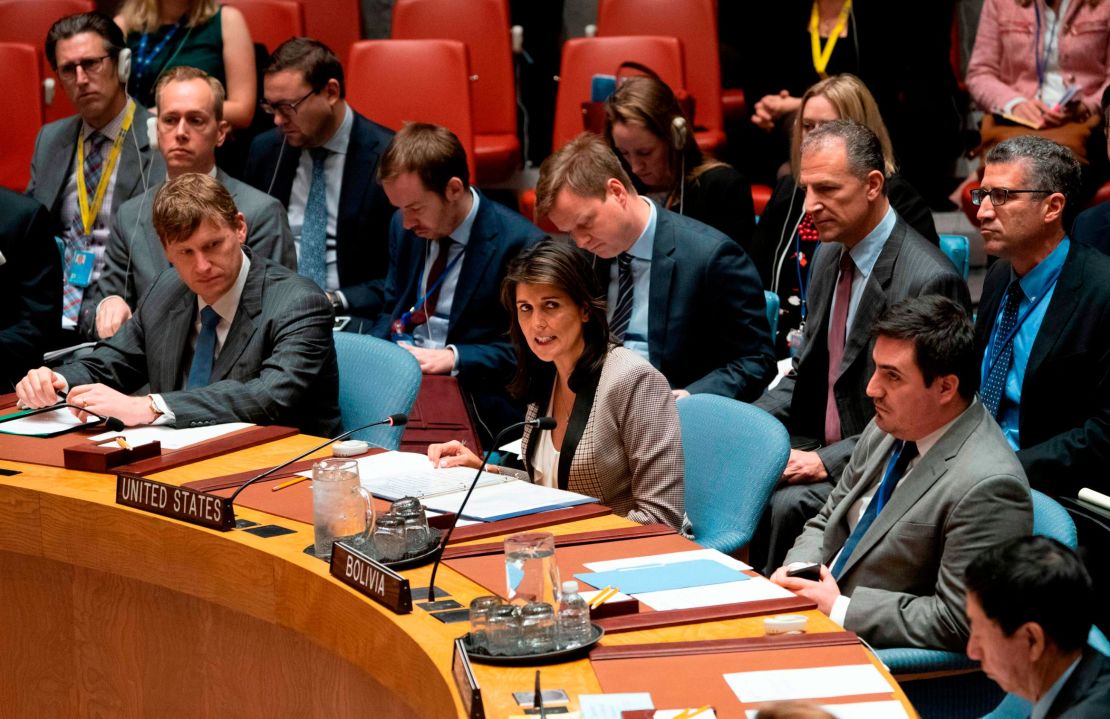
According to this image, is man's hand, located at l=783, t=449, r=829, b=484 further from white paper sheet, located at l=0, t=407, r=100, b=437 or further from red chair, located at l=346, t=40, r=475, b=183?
red chair, located at l=346, t=40, r=475, b=183

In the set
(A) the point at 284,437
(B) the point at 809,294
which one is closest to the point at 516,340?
(A) the point at 284,437

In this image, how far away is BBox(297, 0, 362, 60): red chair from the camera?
670 cm

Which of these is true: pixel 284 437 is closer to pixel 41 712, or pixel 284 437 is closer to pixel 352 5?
pixel 41 712

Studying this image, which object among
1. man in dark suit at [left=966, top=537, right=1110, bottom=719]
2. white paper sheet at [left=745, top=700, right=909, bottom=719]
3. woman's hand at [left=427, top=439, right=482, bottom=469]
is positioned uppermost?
man in dark suit at [left=966, top=537, right=1110, bottom=719]

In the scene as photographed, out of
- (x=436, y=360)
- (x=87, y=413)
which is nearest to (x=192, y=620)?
(x=87, y=413)

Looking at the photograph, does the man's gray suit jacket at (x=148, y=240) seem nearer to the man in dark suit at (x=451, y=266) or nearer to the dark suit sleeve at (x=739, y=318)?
the man in dark suit at (x=451, y=266)

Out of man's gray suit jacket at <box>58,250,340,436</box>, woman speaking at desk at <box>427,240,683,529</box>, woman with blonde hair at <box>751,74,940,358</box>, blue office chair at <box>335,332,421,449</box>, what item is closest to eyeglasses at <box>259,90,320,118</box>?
man's gray suit jacket at <box>58,250,340,436</box>

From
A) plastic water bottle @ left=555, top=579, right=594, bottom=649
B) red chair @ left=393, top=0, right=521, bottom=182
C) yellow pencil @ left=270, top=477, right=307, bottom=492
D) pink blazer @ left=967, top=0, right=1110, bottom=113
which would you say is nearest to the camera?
plastic water bottle @ left=555, top=579, right=594, bottom=649

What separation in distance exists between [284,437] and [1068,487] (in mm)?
1829

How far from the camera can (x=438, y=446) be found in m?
3.14

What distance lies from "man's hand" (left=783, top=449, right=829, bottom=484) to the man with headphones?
255 cm

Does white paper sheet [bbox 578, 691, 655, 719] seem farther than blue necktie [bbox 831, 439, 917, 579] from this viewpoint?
No

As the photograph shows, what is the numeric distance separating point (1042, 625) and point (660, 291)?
2.17 meters

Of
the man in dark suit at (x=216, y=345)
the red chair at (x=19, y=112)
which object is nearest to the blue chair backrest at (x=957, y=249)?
the man in dark suit at (x=216, y=345)
